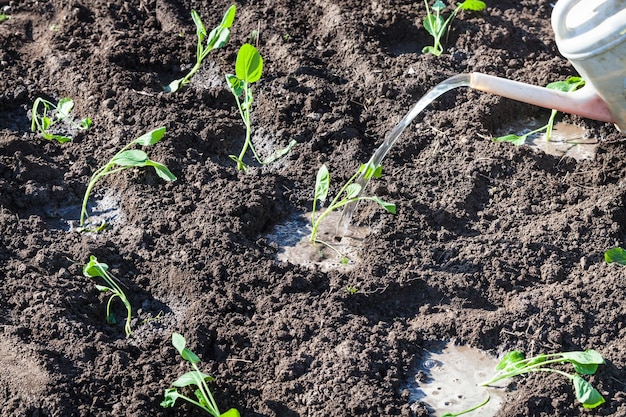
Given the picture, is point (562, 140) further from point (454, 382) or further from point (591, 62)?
point (454, 382)

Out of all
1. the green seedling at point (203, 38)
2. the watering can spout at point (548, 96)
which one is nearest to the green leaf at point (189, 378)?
the watering can spout at point (548, 96)

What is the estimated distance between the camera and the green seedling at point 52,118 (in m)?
3.55

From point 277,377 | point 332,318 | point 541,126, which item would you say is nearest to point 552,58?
point 541,126

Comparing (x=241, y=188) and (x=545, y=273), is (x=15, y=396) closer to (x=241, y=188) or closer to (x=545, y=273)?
(x=241, y=188)

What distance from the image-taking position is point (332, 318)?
2.80 meters

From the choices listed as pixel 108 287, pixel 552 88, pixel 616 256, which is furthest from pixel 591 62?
pixel 108 287

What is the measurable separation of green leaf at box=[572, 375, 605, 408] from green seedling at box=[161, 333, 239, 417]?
0.89 m

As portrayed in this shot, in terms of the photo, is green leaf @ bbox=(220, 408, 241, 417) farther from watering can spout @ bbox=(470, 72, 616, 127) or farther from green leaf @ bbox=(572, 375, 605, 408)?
watering can spout @ bbox=(470, 72, 616, 127)

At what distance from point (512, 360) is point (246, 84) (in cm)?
142

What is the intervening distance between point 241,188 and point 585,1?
128 cm

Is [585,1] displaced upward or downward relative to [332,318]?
upward

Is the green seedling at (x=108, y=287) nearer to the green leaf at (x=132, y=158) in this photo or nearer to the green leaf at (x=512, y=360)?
the green leaf at (x=132, y=158)

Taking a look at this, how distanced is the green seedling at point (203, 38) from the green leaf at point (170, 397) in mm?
1534

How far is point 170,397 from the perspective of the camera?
2.51 metres
